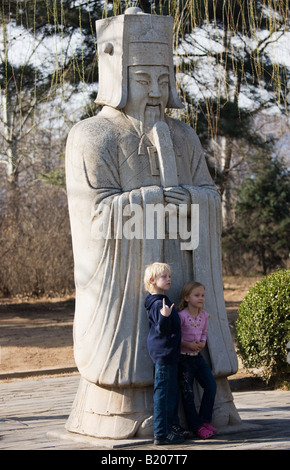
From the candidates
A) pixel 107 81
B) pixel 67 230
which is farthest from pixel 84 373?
pixel 67 230

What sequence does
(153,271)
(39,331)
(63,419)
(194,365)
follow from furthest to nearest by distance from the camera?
(39,331) < (63,419) < (194,365) < (153,271)

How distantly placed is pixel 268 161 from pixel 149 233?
60.4 ft

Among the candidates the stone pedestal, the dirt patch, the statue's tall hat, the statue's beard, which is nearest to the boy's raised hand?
the stone pedestal

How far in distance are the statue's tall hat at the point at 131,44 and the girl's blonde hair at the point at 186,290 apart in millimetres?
1380

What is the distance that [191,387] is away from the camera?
211 inches

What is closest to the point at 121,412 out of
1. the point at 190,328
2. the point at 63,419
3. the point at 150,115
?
the point at 190,328

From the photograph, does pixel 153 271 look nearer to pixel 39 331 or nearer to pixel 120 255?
pixel 120 255

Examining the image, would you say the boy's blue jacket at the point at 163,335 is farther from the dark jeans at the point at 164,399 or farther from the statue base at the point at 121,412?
the statue base at the point at 121,412

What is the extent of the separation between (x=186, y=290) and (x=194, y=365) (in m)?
0.52

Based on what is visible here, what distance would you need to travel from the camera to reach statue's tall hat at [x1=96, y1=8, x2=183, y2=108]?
5.60 meters

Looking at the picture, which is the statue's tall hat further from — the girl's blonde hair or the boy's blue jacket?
the boy's blue jacket

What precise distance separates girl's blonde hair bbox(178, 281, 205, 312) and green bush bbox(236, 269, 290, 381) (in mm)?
2742

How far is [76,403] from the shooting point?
5695 mm

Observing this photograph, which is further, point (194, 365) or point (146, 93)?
point (146, 93)
